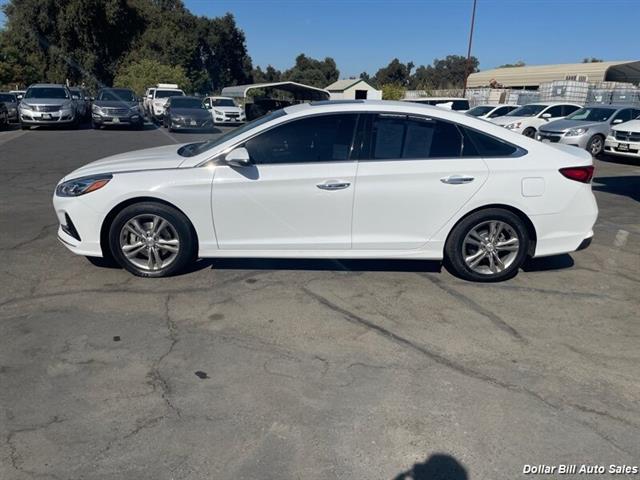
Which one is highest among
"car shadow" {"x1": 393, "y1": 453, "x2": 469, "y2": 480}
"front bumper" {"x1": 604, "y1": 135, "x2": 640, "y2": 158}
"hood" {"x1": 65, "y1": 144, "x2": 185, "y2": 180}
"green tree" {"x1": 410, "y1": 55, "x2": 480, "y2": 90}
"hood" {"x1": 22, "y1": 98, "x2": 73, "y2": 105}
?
"green tree" {"x1": 410, "y1": 55, "x2": 480, "y2": 90}

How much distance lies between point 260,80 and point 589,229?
123 metres

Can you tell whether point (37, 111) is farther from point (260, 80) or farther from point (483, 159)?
point (260, 80)

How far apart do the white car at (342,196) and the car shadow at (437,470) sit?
2341mm

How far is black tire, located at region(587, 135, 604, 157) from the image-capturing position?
51.4ft

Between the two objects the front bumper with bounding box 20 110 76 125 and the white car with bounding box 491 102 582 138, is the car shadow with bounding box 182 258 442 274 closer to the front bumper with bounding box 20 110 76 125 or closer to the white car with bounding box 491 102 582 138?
the white car with bounding box 491 102 582 138

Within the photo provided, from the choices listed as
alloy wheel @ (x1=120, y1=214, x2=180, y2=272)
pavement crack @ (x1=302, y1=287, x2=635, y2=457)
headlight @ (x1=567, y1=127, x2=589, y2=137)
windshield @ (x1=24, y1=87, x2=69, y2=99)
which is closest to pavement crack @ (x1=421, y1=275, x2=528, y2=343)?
pavement crack @ (x1=302, y1=287, x2=635, y2=457)

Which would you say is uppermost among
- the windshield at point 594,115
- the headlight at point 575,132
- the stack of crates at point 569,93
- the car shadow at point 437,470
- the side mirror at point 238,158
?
the stack of crates at point 569,93

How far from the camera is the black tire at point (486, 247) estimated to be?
466cm

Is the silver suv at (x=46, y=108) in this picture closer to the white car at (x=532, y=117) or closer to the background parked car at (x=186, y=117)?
the background parked car at (x=186, y=117)

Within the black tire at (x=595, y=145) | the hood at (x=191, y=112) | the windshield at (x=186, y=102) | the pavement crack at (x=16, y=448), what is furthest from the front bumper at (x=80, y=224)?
the windshield at (x=186, y=102)

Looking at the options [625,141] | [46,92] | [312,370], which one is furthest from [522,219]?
[46,92]

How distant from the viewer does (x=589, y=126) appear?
15.6m

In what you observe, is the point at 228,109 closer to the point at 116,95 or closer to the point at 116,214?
the point at 116,95

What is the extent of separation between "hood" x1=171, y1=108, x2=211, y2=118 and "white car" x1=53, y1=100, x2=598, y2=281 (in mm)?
16689
